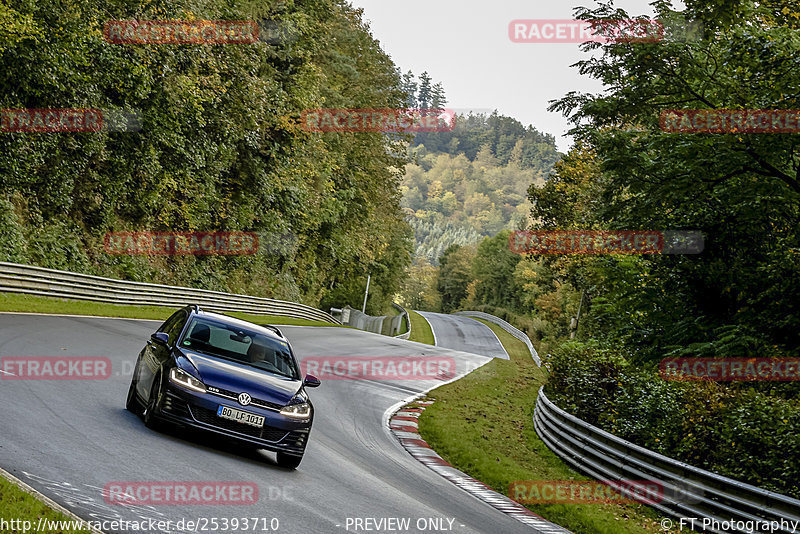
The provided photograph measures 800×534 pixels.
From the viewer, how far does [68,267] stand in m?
29.0

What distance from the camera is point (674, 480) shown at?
35.8 feet

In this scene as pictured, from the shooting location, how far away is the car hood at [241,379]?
889 centimetres

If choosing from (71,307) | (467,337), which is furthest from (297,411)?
(467,337)

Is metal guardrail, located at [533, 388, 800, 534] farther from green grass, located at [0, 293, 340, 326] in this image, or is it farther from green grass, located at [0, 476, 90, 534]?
green grass, located at [0, 293, 340, 326]

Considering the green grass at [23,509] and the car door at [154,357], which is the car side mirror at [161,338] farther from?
the green grass at [23,509]

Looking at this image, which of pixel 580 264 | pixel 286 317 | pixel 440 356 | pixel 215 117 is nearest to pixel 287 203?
pixel 286 317

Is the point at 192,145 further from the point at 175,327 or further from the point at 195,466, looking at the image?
the point at 195,466

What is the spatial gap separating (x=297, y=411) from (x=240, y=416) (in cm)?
73

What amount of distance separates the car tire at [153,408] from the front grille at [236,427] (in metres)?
0.57

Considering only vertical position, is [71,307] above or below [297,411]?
below

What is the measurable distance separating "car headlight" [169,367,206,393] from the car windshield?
0.75 m

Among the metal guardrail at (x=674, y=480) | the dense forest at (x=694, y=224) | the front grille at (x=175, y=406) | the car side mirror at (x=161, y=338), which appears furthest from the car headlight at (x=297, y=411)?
the dense forest at (x=694, y=224)

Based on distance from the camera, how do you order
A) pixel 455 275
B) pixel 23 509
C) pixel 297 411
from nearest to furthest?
pixel 23 509 < pixel 297 411 < pixel 455 275

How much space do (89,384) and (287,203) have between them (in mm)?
32297
